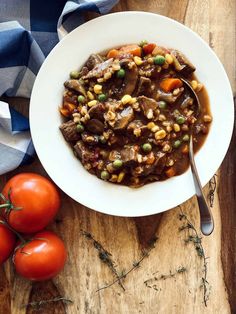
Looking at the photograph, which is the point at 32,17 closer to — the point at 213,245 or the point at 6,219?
the point at 6,219

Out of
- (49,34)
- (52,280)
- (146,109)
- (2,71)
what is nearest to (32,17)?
(49,34)

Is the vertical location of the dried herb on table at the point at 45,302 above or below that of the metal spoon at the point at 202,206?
below

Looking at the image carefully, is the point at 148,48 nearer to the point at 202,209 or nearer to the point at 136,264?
the point at 202,209

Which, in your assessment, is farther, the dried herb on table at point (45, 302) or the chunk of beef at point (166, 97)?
the dried herb on table at point (45, 302)

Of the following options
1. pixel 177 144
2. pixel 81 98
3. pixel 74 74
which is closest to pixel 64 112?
pixel 81 98

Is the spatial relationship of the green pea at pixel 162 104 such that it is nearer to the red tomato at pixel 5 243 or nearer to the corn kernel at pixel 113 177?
the corn kernel at pixel 113 177

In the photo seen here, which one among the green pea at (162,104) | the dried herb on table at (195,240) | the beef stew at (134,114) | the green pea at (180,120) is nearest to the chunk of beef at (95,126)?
the beef stew at (134,114)
